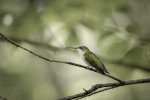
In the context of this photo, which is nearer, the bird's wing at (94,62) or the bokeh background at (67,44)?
the bird's wing at (94,62)

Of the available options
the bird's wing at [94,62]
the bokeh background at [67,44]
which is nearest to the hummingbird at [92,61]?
the bird's wing at [94,62]

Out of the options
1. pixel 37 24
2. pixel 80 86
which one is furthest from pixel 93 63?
pixel 37 24

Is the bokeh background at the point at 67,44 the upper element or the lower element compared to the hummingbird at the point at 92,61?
upper

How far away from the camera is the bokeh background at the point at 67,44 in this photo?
8.96 feet

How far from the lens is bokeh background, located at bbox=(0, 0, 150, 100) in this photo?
8.96ft

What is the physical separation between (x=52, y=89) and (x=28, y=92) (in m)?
0.20

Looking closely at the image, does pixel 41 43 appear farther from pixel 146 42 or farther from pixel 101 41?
pixel 146 42

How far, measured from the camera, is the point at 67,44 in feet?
8.77

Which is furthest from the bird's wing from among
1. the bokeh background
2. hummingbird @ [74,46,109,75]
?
the bokeh background

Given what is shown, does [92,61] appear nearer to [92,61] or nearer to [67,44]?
[92,61]

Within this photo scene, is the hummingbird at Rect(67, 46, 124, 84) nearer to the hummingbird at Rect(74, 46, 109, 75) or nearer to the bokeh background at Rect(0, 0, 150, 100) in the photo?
the hummingbird at Rect(74, 46, 109, 75)

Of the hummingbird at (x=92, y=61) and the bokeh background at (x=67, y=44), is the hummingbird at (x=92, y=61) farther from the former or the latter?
the bokeh background at (x=67, y=44)

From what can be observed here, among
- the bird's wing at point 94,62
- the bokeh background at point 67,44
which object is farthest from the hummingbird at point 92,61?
the bokeh background at point 67,44

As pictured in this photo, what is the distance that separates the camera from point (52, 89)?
2.76 m
